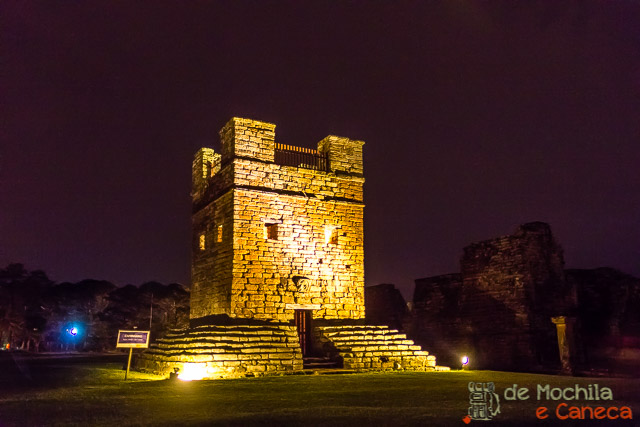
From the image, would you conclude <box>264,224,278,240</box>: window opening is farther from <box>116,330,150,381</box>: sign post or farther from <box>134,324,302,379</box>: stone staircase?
<box>116,330,150,381</box>: sign post

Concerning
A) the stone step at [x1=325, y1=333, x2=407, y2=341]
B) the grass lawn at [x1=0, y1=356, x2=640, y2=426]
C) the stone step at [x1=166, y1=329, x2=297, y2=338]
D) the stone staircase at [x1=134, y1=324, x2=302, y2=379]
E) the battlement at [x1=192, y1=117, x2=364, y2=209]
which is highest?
the battlement at [x1=192, y1=117, x2=364, y2=209]

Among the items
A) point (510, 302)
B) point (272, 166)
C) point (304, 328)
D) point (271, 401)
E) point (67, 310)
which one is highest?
point (272, 166)

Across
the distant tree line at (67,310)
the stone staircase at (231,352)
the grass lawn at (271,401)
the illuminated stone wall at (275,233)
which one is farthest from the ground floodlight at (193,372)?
the distant tree line at (67,310)

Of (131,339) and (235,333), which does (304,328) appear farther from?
(131,339)

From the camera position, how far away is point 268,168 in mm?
15805

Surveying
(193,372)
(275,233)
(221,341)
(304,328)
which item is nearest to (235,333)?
(221,341)

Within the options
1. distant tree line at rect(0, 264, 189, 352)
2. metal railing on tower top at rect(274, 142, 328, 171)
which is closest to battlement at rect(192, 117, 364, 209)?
metal railing on tower top at rect(274, 142, 328, 171)

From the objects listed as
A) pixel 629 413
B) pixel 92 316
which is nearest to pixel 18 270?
pixel 92 316

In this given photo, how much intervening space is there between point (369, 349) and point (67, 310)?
36671 mm

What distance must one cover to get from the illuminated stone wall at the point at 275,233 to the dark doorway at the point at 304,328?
275 millimetres

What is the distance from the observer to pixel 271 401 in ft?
26.1

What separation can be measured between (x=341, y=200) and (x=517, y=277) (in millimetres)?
7240

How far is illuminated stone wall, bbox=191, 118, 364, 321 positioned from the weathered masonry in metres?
0.03

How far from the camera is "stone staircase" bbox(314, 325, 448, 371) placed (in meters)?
14.0
